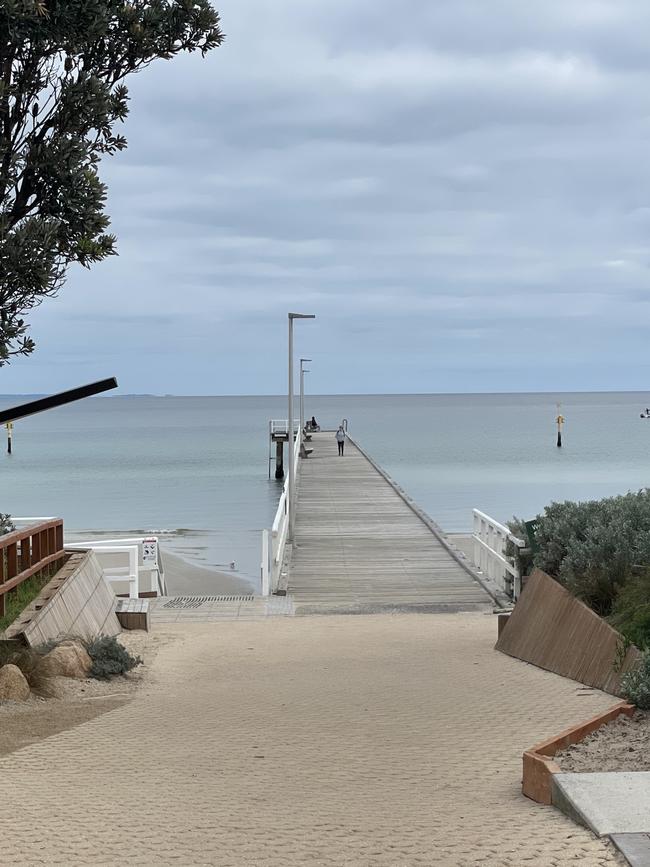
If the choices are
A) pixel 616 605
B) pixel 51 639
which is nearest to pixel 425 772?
pixel 616 605

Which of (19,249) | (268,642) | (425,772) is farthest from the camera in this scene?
(268,642)

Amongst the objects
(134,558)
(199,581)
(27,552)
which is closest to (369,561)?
(134,558)

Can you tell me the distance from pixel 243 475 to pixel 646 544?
62.7 meters

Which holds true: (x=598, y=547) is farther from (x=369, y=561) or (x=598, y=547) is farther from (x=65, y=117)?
(x=369, y=561)

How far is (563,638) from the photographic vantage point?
9844 millimetres

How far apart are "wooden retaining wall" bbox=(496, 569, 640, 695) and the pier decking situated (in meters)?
4.93

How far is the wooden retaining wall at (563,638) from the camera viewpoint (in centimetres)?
861

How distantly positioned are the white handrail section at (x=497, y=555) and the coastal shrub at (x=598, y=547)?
232 centimetres

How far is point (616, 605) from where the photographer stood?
9.70m

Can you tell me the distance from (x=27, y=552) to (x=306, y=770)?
612 centimetres

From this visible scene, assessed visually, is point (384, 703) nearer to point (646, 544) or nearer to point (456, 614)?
point (646, 544)

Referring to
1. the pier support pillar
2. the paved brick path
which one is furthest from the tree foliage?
the pier support pillar

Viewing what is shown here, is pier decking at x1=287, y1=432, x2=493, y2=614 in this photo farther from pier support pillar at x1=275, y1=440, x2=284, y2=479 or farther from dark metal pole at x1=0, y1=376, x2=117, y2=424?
pier support pillar at x1=275, y1=440, x2=284, y2=479

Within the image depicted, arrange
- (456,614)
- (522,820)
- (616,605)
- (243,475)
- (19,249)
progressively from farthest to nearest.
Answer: (243,475) → (456,614) → (616,605) → (19,249) → (522,820)
